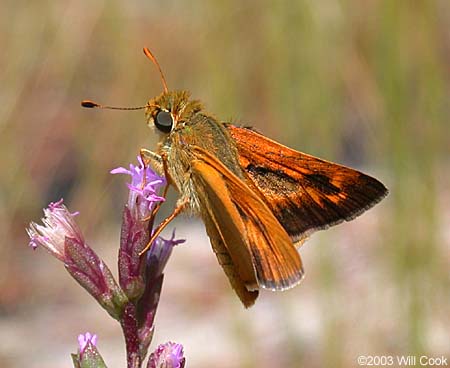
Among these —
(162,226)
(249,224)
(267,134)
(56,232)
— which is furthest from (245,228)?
(267,134)

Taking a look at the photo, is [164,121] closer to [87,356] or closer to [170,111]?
[170,111]

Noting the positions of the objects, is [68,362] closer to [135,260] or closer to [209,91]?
[209,91]

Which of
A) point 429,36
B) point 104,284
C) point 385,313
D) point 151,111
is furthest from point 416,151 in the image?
point 104,284

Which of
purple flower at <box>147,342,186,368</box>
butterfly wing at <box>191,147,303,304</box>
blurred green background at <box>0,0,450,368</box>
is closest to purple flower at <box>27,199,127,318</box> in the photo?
purple flower at <box>147,342,186,368</box>

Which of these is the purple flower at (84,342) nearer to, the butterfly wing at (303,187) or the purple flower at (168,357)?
the purple flower at (168,357)

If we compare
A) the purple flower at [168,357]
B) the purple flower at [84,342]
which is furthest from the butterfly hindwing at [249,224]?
the purple flower at [84,342]
